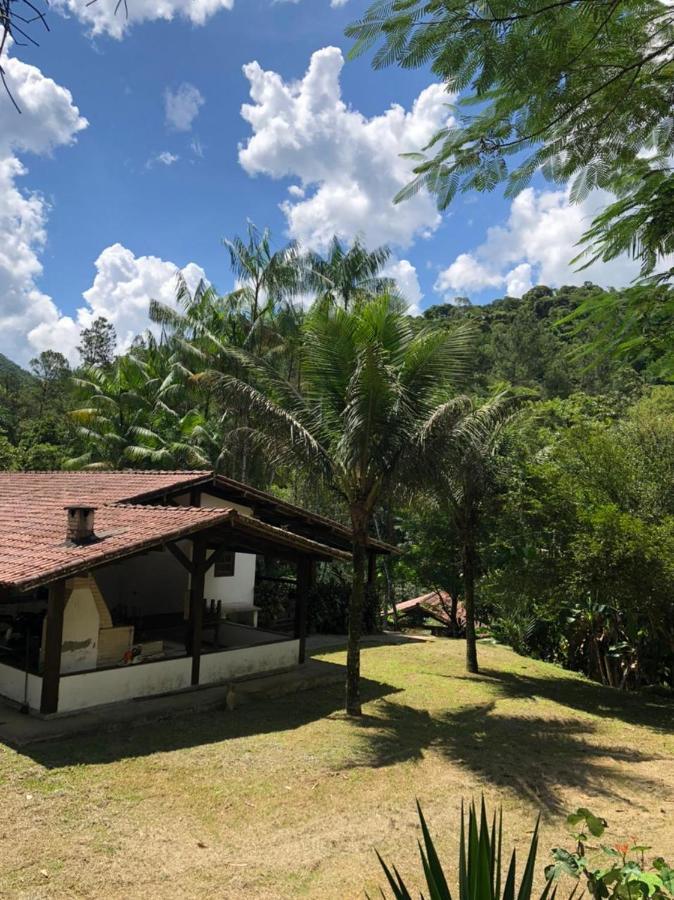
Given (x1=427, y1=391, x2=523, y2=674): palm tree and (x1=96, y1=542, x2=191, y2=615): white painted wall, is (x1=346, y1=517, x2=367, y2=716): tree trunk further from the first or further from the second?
(x1=96, y1=542, x2=191, y2=615): white painted wall

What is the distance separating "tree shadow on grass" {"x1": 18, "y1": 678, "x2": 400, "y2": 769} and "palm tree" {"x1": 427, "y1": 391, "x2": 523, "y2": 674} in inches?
166

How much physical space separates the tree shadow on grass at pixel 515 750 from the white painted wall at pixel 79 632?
4315 millimetres

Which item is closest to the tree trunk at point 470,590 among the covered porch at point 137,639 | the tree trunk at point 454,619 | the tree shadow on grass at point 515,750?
the tree shadow on grass at point 515,750

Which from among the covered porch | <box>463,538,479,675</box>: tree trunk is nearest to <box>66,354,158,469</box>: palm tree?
the covered porch

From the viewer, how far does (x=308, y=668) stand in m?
12.4

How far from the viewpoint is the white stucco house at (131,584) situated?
27.9 feet

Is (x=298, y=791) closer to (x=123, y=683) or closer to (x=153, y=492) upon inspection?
(x=123, y=683)

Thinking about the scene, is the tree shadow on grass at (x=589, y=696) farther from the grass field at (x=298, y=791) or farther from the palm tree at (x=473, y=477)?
the palm tree at (x=473, y=477)

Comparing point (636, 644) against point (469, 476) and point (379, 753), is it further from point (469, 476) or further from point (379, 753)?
point (379, 753)

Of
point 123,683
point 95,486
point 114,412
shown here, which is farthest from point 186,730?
point 114,412

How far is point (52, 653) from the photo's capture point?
8.23 meters

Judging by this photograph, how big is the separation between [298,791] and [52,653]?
3936 mm

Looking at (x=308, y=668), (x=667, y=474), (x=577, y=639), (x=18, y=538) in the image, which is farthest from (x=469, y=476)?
(x=18, y=538)

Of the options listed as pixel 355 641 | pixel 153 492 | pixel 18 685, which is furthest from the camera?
pixel 153 492
